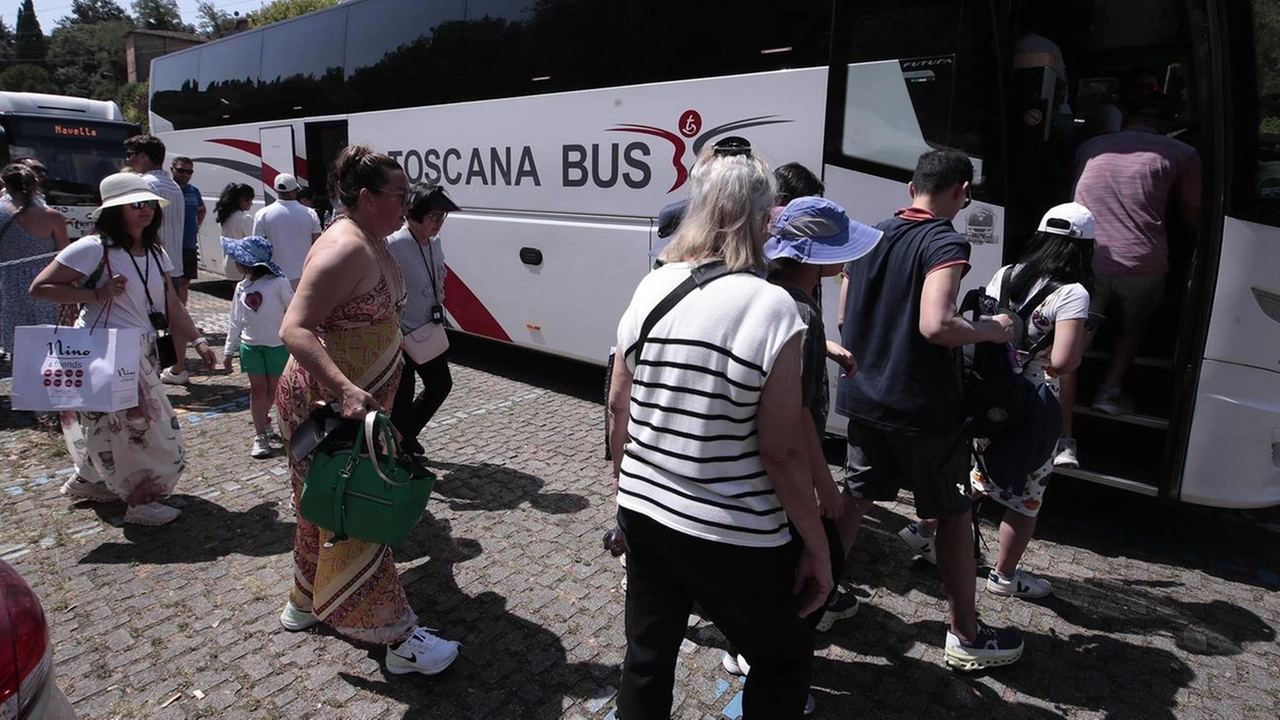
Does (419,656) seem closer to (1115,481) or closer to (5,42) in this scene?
(1115,481)

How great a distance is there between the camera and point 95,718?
275 cm

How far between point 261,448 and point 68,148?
35.4 feet

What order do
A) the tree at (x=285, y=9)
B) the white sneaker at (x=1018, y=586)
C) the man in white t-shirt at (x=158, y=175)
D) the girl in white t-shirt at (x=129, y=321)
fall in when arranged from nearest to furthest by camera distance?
the white sneaker at (x=1018, y=586), the girl in white t-shirt at (x=129, y=321), the man in white t-shirt at (x=158, y=175), the tree at (x=285, y=9)

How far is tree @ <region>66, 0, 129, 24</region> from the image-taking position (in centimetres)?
8744

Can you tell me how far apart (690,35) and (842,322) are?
3.28 meters

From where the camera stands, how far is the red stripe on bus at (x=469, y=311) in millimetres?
7664

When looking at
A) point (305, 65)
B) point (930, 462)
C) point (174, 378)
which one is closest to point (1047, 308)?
point (930, 462)

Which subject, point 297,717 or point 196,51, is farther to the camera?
point 196,51

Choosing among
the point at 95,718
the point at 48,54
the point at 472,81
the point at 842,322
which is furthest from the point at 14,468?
the point at 48,54

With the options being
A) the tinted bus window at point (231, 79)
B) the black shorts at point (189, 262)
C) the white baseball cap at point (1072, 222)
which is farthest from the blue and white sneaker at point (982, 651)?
the tinted bus window at point (231, 79)

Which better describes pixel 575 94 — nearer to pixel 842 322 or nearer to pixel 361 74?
pixel 361 74

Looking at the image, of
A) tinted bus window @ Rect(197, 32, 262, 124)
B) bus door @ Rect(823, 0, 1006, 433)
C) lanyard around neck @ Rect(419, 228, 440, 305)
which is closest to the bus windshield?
tinted bus window @ Rect(197, 32, 262, 124)

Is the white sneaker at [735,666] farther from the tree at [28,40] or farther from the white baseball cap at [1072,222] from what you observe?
the tree at [28,40]

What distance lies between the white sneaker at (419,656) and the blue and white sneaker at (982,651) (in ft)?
6.62
